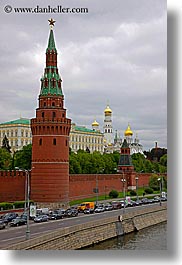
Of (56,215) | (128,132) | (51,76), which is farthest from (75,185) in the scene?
(128,132)

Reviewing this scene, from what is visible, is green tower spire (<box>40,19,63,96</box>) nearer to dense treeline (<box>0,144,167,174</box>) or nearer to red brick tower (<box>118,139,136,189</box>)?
dense treeline (<box>0,144,167,174</box>)

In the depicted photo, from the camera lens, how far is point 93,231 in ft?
85.7

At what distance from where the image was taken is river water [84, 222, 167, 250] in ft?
82.6

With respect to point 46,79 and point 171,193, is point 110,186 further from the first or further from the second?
point 171,193

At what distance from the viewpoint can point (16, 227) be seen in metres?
26.6

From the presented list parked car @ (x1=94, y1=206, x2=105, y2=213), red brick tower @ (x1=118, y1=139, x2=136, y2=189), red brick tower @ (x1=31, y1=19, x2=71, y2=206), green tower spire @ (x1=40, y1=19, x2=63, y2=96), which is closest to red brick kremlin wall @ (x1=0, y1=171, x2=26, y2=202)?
red brick tower @ (x1=31, y1=19, x2=71, y2=206)

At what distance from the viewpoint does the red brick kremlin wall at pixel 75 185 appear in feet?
125

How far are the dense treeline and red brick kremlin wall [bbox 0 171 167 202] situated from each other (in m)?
4.28

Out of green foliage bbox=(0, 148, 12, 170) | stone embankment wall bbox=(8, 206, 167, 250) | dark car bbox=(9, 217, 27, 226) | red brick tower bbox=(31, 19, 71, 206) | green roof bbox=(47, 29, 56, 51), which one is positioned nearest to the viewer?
stone embankment wall bbox=(8, 206, 167, 250)

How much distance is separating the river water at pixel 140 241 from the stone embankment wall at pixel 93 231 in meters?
0.42

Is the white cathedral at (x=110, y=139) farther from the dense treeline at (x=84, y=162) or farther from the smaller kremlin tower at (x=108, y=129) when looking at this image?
the dense treeline at (x=84, y=162)

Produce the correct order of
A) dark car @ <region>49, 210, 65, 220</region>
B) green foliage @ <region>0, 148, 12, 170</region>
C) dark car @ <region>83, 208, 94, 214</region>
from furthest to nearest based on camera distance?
1. green foliage @ <region>0, 148, 12, 170</region>
2. dark car @ <region>83, 208, 94, 214</region>
3. dark car @ <region>49, 210, 65, 220</region>

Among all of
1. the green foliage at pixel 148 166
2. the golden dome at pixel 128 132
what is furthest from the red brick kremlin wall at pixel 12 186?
the golden dome at pixel 128 132

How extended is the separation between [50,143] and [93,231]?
11.8 m
